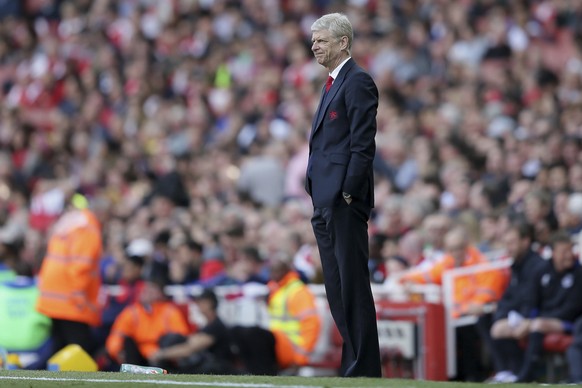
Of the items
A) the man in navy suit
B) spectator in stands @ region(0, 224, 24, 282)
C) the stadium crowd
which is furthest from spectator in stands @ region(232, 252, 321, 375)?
the man in navy suit

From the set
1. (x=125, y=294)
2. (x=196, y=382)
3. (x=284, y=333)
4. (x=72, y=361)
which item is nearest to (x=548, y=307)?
(x=284, y=333)

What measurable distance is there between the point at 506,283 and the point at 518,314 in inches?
25.8

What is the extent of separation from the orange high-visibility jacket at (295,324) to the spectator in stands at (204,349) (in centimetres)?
50

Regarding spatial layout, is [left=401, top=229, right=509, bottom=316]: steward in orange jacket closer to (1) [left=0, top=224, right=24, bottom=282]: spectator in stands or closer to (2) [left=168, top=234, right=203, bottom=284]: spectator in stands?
(2) [left=168, top=234, right=203, bottom=284]: spectator in stands

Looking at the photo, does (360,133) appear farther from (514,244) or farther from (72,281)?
(72,281)

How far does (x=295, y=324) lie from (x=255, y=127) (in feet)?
22.2

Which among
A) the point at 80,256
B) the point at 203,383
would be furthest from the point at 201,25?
the point at 203,383

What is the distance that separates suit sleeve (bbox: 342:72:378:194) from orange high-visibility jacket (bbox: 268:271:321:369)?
187 inches

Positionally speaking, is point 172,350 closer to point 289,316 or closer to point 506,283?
point 289,316

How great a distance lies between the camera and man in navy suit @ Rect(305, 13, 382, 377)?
7.89 meters

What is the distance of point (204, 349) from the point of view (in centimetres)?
1267

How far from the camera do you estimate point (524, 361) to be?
1154cm

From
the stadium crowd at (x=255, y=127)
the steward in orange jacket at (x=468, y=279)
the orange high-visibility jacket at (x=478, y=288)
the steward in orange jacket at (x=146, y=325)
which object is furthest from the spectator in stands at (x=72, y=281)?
the orange high-visibility jacket at (x=478, y=288)

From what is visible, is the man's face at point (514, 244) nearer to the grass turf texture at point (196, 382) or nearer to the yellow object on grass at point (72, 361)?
the yellow object on grass at point (72, 361)
